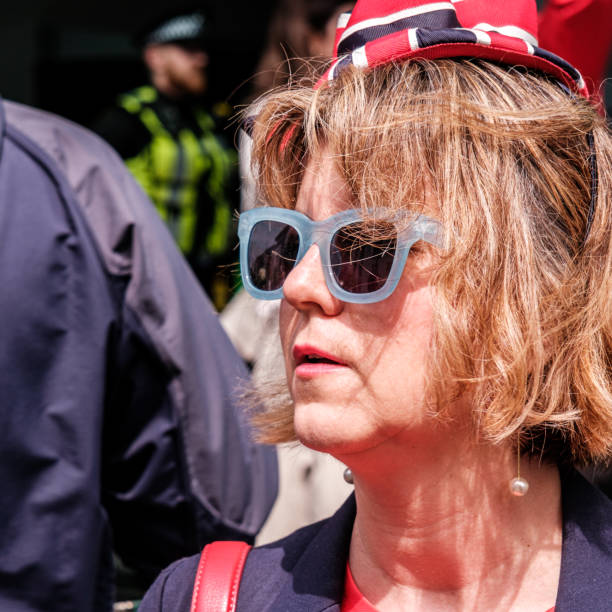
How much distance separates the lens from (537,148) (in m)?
1.41

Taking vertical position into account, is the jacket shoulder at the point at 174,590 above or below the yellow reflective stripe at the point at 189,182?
above

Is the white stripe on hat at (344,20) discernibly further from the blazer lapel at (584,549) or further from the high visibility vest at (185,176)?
the high visibility vest at (185,176)

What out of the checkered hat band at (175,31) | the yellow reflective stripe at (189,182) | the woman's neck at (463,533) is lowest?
the yellow reflective stripe at (189,182)

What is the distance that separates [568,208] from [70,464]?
110cm

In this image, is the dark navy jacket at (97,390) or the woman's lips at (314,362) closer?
the woman's lips at (314,362)

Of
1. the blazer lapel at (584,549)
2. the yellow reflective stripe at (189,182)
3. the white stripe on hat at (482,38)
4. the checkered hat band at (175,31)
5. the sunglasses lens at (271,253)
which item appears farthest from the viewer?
the checkered hat band at (175,31)

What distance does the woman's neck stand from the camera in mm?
1425

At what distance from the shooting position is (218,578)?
152 cm

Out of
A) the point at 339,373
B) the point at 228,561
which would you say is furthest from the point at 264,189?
the point at 228,561

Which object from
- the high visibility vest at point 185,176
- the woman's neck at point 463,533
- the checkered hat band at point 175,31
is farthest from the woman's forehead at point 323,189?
the checkered hat band at point 175,31

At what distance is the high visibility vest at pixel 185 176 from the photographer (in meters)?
4.45

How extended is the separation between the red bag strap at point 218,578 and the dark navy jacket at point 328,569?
0.02 metres

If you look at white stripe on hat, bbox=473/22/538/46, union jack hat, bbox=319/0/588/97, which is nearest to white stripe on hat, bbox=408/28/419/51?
union jack hat, bbox=319/0/588/97

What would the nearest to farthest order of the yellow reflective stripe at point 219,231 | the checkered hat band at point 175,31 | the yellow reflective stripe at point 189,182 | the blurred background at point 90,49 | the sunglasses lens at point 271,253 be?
the sunglasses lens at point 271,253 → the yellow reflective stripe at point 189,182 → the yellow reflective stripe at point 219,231 → the checkered hat band at point 175,31 → the blurred background at point 90,49
